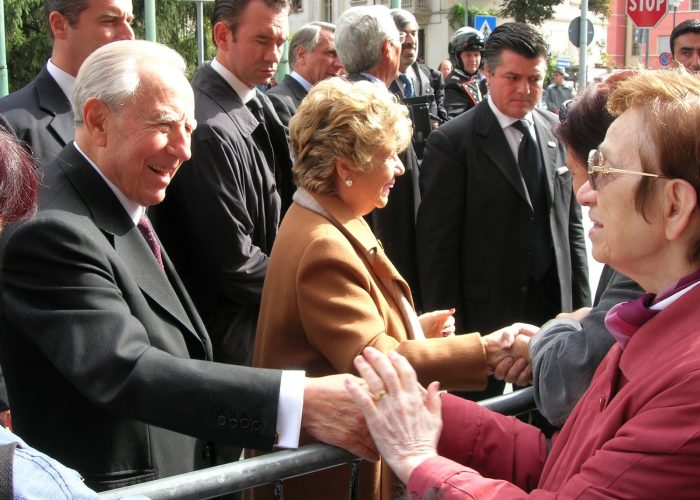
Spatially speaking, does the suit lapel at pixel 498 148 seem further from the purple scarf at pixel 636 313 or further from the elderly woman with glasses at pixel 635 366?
the purple scarf at pixel 636 313

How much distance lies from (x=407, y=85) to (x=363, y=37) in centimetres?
333

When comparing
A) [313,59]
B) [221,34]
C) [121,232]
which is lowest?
[121,232]

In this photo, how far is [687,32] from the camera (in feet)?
20.1

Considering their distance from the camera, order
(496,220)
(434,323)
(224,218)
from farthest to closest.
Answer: (496,220) < (224,218) < (434,323)

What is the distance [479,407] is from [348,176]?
2.86 feet

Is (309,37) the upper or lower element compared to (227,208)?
upper

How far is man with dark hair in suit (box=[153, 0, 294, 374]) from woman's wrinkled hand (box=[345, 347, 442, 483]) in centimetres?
146

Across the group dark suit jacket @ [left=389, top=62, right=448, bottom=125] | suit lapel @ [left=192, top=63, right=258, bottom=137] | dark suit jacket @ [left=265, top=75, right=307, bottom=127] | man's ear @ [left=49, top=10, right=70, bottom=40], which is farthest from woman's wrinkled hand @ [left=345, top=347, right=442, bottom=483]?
dark suit jacket @ [left=389, top=62, right=448, bottom=125]

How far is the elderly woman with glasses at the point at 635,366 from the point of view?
138 cm

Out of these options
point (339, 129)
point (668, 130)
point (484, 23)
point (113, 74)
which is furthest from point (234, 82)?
point (484, 23)

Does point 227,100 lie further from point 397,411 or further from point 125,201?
point 397,411

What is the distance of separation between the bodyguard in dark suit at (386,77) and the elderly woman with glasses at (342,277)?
1686mm

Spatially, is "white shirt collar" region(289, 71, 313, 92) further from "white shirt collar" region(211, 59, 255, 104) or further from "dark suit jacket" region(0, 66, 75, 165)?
"dark suit jacket" region(0, 66, 75, 165)

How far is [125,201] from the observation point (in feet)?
7.59
